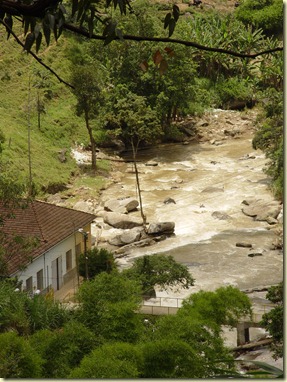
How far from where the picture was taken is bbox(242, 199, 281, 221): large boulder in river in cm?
1434

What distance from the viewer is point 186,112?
69.4 feet

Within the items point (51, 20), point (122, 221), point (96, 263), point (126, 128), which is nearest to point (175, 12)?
point (51, 20)

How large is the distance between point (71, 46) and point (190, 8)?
6.66 meters

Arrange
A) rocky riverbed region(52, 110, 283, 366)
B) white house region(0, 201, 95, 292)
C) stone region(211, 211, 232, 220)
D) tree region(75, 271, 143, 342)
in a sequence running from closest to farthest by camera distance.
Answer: tree region(75, 271, 143, 342)
white house region(0, 201, 95, 292)
rocky riverbed region(52, 110, 283, 366)
stone region(211, 211, 232, 220)

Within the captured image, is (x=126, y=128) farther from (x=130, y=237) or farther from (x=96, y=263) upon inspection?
(x=96, y=263)

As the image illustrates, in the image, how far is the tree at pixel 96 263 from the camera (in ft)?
34.3

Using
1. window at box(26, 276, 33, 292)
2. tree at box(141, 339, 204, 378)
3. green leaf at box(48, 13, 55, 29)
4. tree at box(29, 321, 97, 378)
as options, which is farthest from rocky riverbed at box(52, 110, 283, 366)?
green leaf at box(48, 13, 55, 29)

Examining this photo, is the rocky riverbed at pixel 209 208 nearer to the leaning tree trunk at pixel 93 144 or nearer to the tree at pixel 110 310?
the leaning tree trunk at pixel 93 144

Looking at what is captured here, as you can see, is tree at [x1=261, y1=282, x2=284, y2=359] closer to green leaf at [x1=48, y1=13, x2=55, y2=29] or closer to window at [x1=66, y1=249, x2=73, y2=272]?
window at [x1=66, y1=249, x2=73, y2=272]

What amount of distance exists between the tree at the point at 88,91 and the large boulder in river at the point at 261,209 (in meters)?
4.65

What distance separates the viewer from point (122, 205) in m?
15.4

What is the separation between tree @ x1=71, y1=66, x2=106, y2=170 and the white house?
632 centimetres

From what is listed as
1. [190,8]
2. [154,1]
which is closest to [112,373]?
[154,1]

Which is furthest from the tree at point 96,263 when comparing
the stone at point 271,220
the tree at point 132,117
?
the tree at point 132,117
